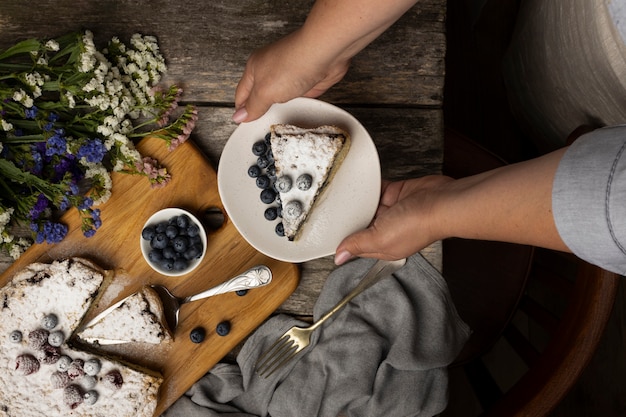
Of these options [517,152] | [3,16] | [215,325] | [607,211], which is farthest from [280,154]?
[517,152]

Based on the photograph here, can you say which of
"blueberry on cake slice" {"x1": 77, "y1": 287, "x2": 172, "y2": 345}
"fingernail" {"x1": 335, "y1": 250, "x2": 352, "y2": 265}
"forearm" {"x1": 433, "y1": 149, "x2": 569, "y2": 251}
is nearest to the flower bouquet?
"blueberry on cake slice" {"x1": 77, "y1": 287, "x2": 172, "y2": 345}

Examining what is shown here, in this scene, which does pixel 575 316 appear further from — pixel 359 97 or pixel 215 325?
pixel 215 325

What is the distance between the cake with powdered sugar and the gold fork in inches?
13.1

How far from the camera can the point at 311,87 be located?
142 centimetres

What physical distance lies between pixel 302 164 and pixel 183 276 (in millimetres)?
517

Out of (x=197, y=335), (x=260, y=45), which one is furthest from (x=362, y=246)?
(x=260, y=45)

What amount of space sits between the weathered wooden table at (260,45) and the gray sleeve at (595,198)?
1.89 feet

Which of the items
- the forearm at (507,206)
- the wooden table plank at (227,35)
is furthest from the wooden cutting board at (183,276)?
the forearm at (507,206)

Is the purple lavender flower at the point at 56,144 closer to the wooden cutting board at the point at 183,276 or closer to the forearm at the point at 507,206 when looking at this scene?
the wooden cutting board at the point at 183,276

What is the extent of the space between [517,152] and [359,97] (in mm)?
1298

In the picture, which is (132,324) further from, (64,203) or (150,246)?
(64,203)

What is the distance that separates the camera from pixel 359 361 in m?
1.53

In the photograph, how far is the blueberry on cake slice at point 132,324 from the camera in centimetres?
150

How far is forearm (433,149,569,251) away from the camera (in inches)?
41.7
